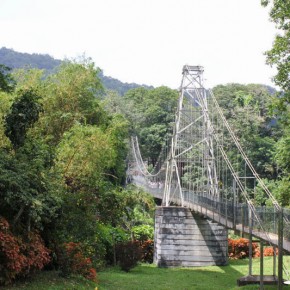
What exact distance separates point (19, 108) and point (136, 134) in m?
39.1

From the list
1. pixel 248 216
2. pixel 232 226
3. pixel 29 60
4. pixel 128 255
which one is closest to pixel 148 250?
pixel 128 255

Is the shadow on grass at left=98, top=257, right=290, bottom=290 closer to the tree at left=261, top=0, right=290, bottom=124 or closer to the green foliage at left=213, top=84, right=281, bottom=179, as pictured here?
the tree at left=261, top=0, right=290, bottom=124

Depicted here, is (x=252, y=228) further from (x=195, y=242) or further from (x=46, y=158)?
(x=195, y=242)

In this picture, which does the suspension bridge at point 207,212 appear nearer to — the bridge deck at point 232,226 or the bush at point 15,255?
the bridge deck at point 232,226

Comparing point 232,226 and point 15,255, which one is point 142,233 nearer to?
point 232,226

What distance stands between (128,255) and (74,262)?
5.45 m

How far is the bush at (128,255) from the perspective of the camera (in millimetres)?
18109

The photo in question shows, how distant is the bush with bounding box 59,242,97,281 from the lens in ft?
41.4

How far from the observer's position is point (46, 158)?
41.3ft

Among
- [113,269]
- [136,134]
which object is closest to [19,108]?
[113,269]

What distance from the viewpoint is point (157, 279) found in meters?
17.2

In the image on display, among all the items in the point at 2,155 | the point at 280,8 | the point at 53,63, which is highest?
the point at 53,63

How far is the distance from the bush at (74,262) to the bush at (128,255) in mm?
4539

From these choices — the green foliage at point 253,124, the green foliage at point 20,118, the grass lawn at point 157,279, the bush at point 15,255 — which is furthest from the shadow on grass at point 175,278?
the green foliage at point 253,124
